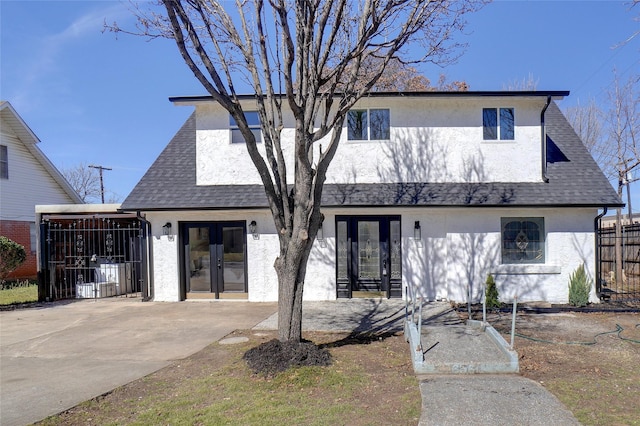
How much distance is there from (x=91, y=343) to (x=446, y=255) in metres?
8.93

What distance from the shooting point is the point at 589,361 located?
6.12 meters

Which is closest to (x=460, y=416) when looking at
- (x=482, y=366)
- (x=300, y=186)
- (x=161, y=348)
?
(x=482, y=366)

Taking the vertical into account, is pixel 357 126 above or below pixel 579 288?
above

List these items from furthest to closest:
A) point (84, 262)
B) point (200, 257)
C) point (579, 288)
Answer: point (84, 262) < point (200, 257) < point (579, 288)

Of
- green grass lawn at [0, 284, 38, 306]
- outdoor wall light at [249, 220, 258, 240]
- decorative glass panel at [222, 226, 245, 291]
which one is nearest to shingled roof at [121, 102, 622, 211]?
outdoor wall light at [249, 220, 258, 240]

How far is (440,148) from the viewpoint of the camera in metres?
11.6

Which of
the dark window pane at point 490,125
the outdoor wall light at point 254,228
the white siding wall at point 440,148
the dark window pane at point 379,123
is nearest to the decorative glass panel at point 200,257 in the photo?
the outdoor wall light at point 254,228

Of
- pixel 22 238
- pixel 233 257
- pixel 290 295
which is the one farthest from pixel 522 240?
pixel 22 238

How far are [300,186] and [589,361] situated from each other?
17.3 feet

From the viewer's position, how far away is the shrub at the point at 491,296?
1012 cm

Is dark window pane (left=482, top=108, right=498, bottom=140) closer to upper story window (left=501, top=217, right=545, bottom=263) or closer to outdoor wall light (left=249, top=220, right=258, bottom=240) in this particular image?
upper story window (left=501, top=217, right=545, bottom=263)

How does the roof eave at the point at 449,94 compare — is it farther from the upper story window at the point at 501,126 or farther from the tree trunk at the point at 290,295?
the tree trunk at the point at 290,295

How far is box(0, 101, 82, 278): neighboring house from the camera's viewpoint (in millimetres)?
18031

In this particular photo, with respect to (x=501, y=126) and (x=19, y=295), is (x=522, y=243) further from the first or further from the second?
(x=19, y=295)
